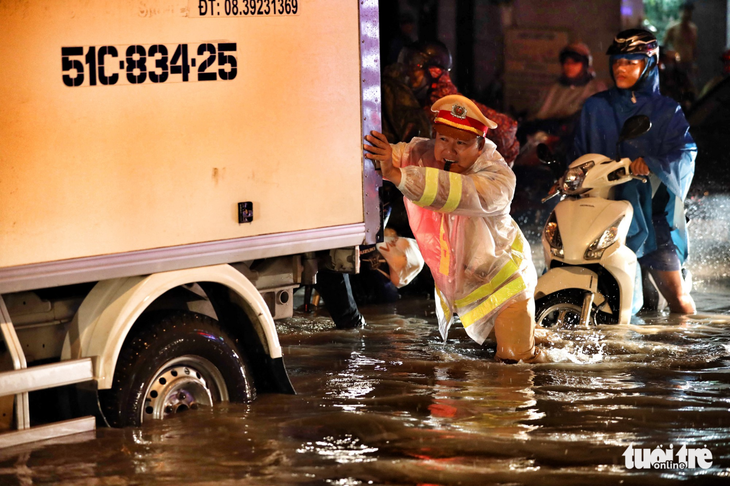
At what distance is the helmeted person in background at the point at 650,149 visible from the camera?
25.2 feet

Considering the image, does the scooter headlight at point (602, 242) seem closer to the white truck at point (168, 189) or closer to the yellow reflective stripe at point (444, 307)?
the yellow reflective stripe at point (444, 307)

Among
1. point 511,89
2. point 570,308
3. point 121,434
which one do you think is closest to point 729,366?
point 570,308

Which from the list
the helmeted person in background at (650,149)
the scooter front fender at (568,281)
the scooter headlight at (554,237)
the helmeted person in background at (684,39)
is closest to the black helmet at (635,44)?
the helmeted person in background at (650,149)

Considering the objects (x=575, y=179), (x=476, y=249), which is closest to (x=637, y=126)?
(x=575, y=179)

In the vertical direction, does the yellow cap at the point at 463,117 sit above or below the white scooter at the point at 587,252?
above

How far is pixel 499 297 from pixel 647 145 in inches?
98.3

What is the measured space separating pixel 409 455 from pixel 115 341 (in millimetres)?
1306

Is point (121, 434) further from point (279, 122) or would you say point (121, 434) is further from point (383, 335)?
point (383, 335)

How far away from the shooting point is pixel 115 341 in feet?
14.4

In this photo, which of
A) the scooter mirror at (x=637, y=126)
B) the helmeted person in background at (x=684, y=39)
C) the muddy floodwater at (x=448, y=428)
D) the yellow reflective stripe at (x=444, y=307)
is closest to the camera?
the muddy floodwater at (x=448, y=428)

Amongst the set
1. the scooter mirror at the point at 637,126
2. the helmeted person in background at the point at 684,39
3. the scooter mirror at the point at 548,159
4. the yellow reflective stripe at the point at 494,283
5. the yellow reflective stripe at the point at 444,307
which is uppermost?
the helmeted person in background at the point at 684,39

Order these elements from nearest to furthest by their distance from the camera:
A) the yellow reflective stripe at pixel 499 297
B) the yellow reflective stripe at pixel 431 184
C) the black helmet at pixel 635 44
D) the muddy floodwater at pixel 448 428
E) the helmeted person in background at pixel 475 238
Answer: the muddy floodwater at pixel 448 428
the yellow reflective stripe at pixel 431 184
the helmeted person in background at pixel 475 238
the yellow reflective stripe at pixel 499 297
the black helmet at pixel 635 44

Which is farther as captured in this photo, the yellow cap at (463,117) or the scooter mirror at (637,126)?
the scooter mirror at (637,126)

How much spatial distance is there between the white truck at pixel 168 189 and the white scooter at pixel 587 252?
81.2 inches
